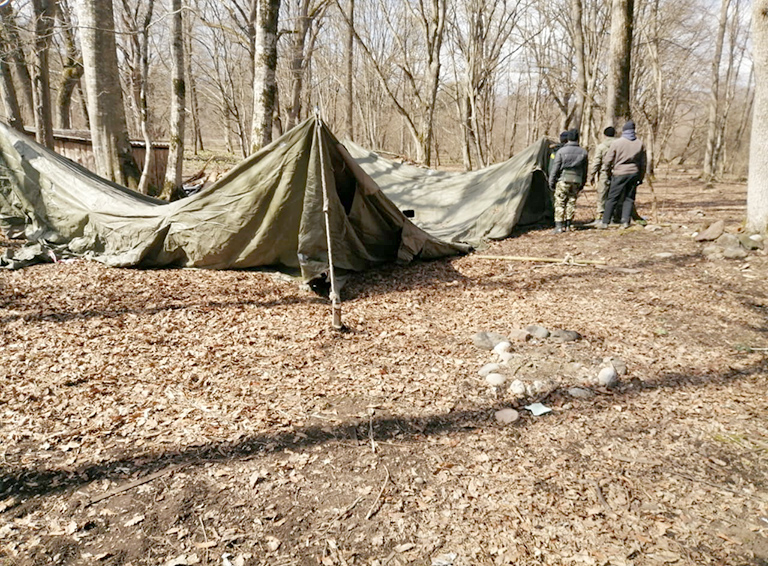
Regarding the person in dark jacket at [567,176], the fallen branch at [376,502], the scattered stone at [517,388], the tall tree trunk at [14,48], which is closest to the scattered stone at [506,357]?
the scattered stone at [517,388]

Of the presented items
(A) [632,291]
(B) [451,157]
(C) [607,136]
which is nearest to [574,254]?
(A) [632,291]

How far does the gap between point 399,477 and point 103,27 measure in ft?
28.6

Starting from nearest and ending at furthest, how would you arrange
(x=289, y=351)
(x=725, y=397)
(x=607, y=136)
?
(x=725, y=397)
(x=289, y=351)
(x=607, y=136)

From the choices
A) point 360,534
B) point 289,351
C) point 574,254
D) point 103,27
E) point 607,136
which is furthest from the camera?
point 607,136

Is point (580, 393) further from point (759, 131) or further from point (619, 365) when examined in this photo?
point (759, 131)

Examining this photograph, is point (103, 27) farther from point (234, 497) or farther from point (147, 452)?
point (234, 497)

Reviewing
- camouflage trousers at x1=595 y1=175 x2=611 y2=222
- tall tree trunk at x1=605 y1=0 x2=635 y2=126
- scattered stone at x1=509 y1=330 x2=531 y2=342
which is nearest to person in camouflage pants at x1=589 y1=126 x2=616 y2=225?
camouflage trousers at x1=595 y1=175 x2=611 y2=222

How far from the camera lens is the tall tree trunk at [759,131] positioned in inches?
249

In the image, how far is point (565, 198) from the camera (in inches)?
328

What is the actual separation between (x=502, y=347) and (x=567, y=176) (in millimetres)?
Answer: 5216

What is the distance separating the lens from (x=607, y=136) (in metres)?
8.52

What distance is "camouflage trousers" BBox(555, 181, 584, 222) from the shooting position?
8.22m

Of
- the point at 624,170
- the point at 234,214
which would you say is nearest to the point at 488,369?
the point at 234,214

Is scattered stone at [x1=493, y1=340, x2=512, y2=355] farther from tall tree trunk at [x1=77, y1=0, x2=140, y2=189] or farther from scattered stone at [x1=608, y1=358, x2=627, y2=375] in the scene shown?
tall tree trunk at [x1=77, y1=0, x2=140, y2=189]
